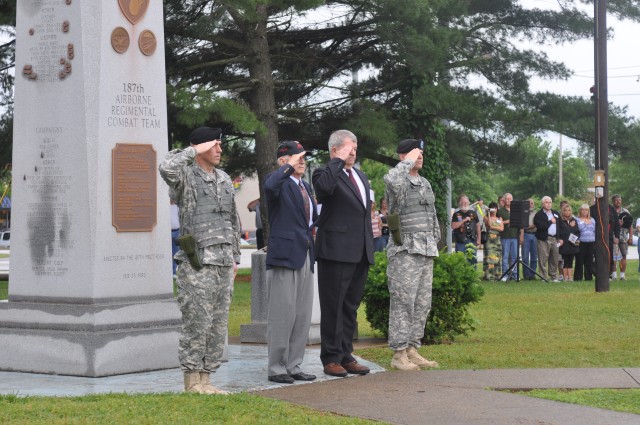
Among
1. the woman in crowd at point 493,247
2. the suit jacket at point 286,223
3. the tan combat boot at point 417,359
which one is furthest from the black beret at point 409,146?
the woman in crowd at point 493,247

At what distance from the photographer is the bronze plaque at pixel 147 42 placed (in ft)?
33.6

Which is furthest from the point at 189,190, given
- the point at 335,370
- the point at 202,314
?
the point at 335,370

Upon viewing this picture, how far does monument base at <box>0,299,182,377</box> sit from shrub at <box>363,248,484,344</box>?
9.18 feet

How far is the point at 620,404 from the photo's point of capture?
319 inches

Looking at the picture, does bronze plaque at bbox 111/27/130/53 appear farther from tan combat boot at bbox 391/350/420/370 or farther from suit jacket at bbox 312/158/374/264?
tan combat boot at bbox 391/350/420/370

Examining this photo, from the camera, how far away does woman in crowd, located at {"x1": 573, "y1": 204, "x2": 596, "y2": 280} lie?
24609 millimetres

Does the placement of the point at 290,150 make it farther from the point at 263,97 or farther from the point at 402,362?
the point at 263,97

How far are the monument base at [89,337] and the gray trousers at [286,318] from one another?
1.29 meters

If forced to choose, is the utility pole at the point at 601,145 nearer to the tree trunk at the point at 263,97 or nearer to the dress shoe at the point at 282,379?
the tree trunk at the point at 263,97

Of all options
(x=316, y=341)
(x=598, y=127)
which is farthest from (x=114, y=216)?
(x=598, y=127)

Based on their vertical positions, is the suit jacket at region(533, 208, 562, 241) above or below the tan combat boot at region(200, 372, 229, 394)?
Answer: above

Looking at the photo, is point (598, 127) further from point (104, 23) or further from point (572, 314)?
point (104, 23)

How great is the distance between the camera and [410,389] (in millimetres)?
8695

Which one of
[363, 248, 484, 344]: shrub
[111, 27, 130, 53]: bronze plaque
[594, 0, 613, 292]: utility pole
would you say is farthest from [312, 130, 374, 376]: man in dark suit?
[594, 0, 613, 292]: utility pole
